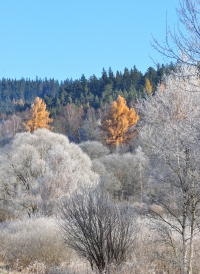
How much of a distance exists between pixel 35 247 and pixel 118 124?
2914 centimetres

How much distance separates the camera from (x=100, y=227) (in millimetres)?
9258

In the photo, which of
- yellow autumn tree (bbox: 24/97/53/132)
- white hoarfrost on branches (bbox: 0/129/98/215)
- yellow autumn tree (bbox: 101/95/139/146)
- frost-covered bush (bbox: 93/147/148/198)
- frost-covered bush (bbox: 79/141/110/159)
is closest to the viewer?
white hoarfrost on branches (bbox: 0/129/98/215)

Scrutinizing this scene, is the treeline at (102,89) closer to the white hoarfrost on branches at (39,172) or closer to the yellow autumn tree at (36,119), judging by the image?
the yellow autumn tree at (36,119)

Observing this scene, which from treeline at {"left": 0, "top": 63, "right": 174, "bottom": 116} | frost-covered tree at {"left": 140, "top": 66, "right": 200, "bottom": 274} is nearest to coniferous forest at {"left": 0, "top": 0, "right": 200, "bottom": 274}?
frost-covered tree at {"left": 140, "top": 66, "right": 200, "bottom": 274}

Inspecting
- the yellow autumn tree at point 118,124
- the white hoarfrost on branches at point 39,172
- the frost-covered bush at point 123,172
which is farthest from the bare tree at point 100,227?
the yellow autumn tree at point 118,124

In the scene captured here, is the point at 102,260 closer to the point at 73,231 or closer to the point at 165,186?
the point at 73,231

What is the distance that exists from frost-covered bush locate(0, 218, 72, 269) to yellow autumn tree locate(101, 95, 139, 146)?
88.4ft

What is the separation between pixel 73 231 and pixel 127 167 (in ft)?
79.9

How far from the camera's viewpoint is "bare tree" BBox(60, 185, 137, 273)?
9.33 meters

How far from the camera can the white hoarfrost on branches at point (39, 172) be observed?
23453 mm

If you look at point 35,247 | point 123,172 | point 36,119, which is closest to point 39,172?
point 123,172

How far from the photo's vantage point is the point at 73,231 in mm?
9680

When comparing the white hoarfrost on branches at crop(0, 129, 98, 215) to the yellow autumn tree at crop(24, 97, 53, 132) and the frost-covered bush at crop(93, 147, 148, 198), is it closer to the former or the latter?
the frost-covered bush at crop(93, 147, 148, 198)

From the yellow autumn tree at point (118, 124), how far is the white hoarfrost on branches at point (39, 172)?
32.2 ft
